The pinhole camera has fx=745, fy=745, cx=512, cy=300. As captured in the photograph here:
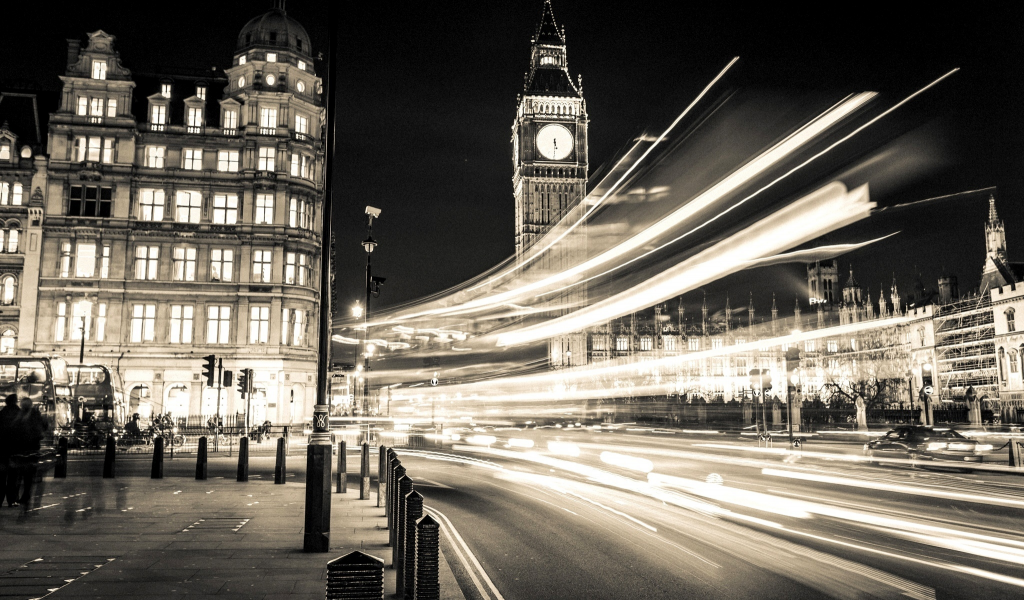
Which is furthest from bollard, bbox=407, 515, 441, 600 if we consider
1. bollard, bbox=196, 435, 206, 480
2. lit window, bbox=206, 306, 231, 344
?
lit window, bbox=206, 306, 231, 344

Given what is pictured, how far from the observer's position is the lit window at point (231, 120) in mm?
49938

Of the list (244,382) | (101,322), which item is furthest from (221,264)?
(244,382)

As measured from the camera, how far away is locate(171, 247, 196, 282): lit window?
159 ft

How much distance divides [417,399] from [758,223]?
69332 mm

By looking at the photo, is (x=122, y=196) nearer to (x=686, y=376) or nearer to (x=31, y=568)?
(x=31, y=568)

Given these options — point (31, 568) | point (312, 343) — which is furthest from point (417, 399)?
point (31, 568)

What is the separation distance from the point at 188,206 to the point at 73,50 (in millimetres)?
13030

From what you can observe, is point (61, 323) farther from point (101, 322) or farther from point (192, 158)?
point (192, 158)

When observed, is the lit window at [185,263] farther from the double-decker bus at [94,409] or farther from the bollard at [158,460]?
the bollard at [158,460]

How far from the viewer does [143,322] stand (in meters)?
47.7

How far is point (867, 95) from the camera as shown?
1927 centimetres

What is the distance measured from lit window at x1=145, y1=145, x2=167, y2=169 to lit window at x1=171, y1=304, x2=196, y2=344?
948cm

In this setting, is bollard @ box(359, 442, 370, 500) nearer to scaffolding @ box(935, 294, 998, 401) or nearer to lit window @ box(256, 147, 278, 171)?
lit window @ box(256, 147, 278, 171)

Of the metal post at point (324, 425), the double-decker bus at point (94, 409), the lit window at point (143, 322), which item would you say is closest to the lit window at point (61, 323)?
the lit window at point (143, 322)
